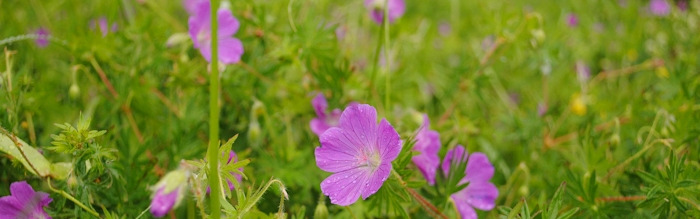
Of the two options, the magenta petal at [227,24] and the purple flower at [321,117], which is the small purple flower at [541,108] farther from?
the magenta petal at [227,24]

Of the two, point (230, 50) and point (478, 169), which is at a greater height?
point (230, 50)

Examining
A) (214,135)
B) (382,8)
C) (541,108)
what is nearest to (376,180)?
(214,135)

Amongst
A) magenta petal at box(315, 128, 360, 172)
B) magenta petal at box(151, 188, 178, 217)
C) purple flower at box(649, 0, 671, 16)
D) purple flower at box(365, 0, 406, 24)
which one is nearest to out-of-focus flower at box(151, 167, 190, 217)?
magenta petal at box(151, 188, 178, 217)

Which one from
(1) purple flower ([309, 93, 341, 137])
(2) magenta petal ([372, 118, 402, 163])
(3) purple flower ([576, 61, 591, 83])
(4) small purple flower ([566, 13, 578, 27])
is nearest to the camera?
(2) magenta petal ([372, 118, 402, 163])

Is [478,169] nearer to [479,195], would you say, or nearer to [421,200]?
[479,195]

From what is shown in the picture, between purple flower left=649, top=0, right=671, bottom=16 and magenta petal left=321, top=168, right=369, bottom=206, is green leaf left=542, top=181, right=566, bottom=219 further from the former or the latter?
purple flower left=649, top=0, right=671, bottom=16

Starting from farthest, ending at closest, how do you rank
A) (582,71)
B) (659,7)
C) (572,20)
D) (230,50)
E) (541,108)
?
(659,7) < (572,20) < (582,71) < (541,108) < (230,50)

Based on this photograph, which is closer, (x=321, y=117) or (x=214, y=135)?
(x=214, y=135)

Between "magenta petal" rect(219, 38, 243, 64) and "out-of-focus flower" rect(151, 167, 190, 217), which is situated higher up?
"magenta petal" rect(219, 38, 243, 64)
